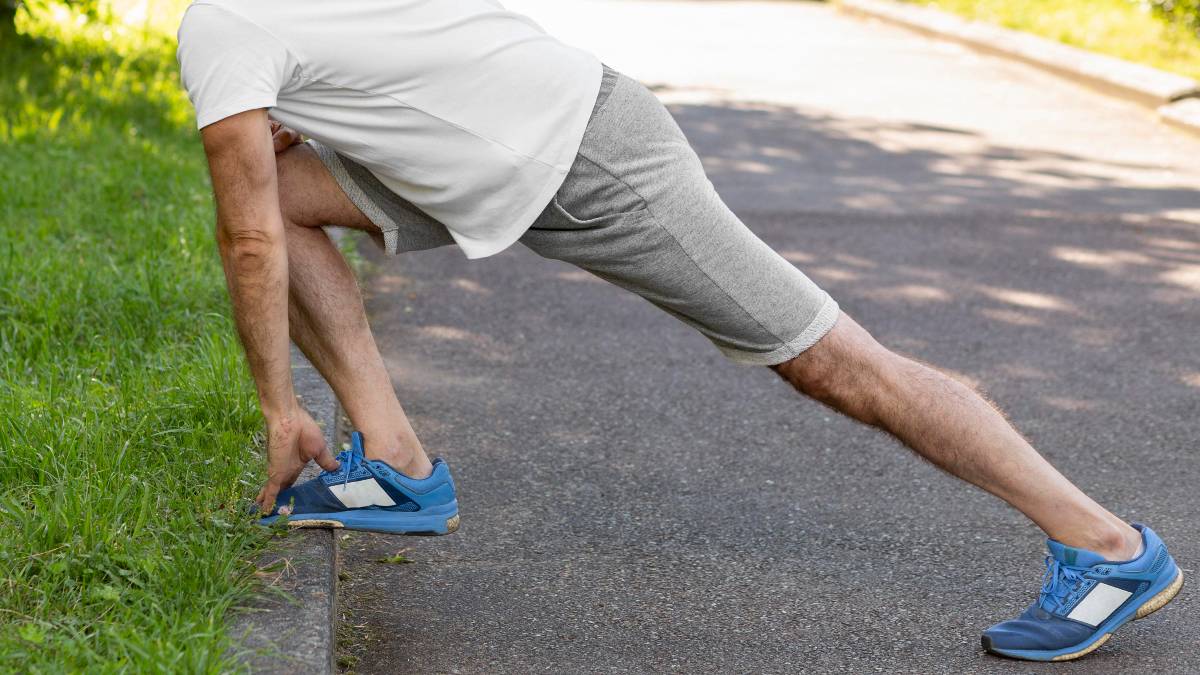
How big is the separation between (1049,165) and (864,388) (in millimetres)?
5895

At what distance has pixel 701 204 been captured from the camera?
2.91 metres

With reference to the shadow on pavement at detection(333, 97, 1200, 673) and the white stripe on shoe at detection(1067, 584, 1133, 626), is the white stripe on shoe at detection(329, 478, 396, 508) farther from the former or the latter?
the white stripe on shoe at detection(1067, 584, 1133, 626)

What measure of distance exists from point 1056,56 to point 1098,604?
10.6 meters

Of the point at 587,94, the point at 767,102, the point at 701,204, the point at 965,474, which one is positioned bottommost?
the point at 767,102

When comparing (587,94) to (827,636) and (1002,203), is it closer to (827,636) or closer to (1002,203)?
(827,636)

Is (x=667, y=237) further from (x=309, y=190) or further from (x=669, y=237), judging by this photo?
(x=309, y=190)

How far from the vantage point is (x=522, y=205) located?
2.86 meters

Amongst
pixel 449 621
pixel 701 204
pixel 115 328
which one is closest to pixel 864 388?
pixel 701 204

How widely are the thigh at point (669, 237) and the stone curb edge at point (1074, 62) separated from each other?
24.1 feet

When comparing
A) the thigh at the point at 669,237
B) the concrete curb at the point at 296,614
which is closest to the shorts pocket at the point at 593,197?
the thigh at the point at 669,237

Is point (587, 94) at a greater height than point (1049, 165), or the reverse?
point (587, 94)

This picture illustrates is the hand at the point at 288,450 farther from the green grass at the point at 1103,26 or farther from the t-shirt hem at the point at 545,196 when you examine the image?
the green grass at the point at 1103,26

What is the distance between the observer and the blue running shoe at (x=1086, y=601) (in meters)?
2.91

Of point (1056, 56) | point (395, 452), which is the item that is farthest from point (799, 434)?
point (1056, 56)
